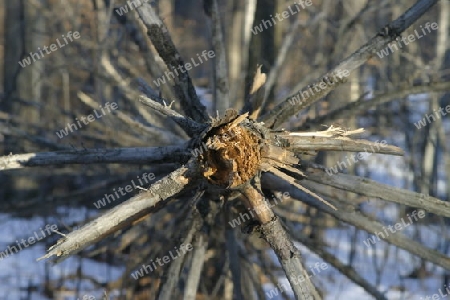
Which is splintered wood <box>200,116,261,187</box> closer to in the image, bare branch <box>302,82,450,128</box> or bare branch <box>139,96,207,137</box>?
bare branch <box>139,96,207,137</box>

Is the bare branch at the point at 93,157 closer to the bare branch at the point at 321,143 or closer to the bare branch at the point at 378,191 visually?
the bare branch at the point at 321,143

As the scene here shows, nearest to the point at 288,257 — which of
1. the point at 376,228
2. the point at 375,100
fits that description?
the point at 376,228

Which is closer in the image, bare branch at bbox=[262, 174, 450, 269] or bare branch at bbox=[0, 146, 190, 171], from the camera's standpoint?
bare branch at bbox=[0, 146, 190, 171]

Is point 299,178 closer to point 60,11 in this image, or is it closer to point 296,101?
point 296,101

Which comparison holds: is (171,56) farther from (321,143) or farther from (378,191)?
(378,191)

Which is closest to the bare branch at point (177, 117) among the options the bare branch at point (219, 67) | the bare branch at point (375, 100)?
the bare branch at point (219, 67)

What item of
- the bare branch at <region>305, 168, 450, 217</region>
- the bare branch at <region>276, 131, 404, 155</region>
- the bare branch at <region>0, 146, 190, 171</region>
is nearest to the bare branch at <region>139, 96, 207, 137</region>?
the bare branch at <region>0, 146, 190, 171</region>
